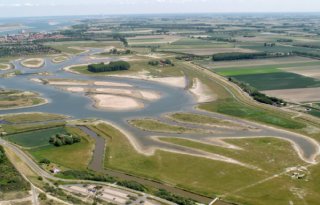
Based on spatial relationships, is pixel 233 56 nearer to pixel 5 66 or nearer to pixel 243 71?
pixel 243 71

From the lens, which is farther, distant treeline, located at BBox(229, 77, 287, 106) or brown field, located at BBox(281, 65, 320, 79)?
brown field, located at BBox(281, 65, 320, 79)

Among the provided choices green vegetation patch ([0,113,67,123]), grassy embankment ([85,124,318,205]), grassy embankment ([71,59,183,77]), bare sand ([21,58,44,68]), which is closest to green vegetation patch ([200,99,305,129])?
grassy embankment ([85,124,318,205])

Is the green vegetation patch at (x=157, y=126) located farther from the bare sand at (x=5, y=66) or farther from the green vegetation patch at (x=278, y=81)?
the bare sand at (x=5, y=66)

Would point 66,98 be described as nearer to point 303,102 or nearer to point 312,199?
point 303,102

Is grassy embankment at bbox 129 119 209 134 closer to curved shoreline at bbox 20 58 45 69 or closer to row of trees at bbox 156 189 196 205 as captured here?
Result: row of trees at bbox 156 189 196 205

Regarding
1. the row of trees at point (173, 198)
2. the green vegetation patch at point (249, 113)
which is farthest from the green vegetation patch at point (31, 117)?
the row of trees at point (173, 198)

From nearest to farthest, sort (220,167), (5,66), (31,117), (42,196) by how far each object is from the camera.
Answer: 1. (42,196)
2. (220,167)
3. (31,117)
4. (5,66)

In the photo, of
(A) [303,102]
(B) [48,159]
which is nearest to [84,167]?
(B) [48,159]

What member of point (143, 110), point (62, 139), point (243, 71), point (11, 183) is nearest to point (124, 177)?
point (11, 183)
